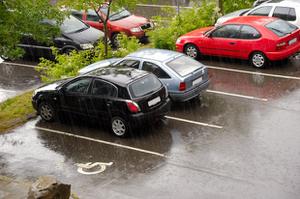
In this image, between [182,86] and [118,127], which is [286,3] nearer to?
[182,86]

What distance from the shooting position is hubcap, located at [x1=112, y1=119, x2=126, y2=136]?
14.0 m

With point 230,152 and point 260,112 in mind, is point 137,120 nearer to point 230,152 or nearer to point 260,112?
point 230,152

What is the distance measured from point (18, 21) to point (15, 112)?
3.04m

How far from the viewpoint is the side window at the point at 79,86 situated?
47.9ft

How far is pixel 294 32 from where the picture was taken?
18.3m

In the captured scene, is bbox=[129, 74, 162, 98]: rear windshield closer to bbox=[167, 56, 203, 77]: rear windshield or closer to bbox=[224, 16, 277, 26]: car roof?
bbox=[167, 56, 203, 77]: rear windshield

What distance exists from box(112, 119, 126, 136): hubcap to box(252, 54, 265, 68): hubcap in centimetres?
640

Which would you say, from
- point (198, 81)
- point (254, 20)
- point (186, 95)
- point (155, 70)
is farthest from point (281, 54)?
point (155, 70)

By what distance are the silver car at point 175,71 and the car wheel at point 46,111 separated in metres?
2.21

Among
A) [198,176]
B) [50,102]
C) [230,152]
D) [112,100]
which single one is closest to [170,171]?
[198,176]

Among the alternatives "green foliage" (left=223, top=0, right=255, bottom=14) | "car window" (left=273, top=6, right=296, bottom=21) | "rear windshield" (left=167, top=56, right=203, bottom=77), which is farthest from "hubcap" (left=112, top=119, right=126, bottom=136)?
"green foliage" (left=223, top=0, right=255, bottom=14)

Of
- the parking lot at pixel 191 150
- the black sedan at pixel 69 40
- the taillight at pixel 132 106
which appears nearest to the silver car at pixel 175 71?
the parking lot at pixel 191 150

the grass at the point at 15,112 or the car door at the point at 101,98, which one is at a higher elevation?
the car door at the point at 101,98

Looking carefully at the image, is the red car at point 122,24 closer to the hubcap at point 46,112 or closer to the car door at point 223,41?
the car door at point 223,41
